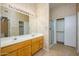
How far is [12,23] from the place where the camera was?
1.82 meters

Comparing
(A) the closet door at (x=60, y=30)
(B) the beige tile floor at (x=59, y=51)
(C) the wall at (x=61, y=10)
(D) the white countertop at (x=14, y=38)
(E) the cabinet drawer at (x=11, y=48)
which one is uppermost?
(C) the wall at (x=61, y=10)

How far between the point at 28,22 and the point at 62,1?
744 mm


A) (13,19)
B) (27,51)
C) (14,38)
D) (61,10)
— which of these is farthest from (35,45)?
(61,10)

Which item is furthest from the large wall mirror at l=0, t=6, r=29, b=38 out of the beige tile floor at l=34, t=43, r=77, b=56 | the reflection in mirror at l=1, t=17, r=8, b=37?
the beige tile floor at l=34, t=43, r=77, b=56

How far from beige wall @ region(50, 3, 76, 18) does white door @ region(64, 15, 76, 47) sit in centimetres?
9

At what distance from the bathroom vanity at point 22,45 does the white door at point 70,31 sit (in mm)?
456

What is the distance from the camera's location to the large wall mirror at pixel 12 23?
1717 mm

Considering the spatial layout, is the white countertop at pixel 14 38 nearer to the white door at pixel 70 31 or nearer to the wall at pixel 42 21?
the wall at pixel 42 21

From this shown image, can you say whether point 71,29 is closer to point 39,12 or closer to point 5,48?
point 39,12

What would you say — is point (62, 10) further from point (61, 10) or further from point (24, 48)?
point (24, 48)

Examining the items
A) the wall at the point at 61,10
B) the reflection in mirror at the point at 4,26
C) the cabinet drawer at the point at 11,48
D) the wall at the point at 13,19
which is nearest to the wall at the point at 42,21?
the wall at the point at 61,10

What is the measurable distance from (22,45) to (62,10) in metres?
0.95

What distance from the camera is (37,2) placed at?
1.71m

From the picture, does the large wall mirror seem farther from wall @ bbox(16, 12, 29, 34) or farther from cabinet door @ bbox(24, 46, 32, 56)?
cabinet door @ bbox(24, 46, 32, 56)
